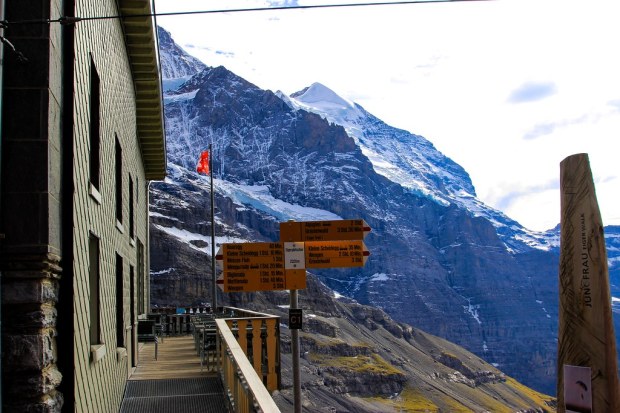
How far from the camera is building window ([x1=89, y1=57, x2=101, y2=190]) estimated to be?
9492 mm

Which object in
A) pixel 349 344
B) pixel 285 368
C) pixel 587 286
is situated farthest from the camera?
pixel 349 344

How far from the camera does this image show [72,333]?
6.86 metres

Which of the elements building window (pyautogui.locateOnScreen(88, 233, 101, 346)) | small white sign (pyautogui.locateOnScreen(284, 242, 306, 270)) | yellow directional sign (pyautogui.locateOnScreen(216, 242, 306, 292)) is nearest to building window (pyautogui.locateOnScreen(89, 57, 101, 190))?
building window (pyautogui.locateOnScreen(88, 233, 101, 346))

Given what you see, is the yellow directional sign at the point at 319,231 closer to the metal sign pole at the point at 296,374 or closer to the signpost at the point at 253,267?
the signpost at the point at 253,267

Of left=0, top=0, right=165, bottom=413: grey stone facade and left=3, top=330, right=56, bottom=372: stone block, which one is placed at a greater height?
left=0, top=0, right=165, bottom=413: grey stone facade

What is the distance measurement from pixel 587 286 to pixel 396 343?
17445 cm

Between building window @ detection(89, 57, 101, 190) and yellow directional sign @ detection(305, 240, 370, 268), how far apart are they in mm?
2667

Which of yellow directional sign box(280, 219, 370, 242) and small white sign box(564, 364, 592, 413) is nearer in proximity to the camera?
small white sign box(564, 364, 592, 413)

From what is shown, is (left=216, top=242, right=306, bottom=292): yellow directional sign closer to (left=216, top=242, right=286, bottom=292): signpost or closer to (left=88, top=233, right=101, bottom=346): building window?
(left=216, top=242, right=286, bottom=292): signpost

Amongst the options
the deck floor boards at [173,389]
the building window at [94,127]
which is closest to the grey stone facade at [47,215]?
the building window at [94,127]

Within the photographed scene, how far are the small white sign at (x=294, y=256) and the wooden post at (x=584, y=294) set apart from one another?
14.7 feet

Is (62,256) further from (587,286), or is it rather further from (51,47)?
(587,286)

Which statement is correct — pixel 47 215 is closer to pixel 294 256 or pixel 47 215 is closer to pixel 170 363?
pixel 294 256

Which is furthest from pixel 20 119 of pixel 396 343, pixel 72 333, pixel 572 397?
pixel 396 343
